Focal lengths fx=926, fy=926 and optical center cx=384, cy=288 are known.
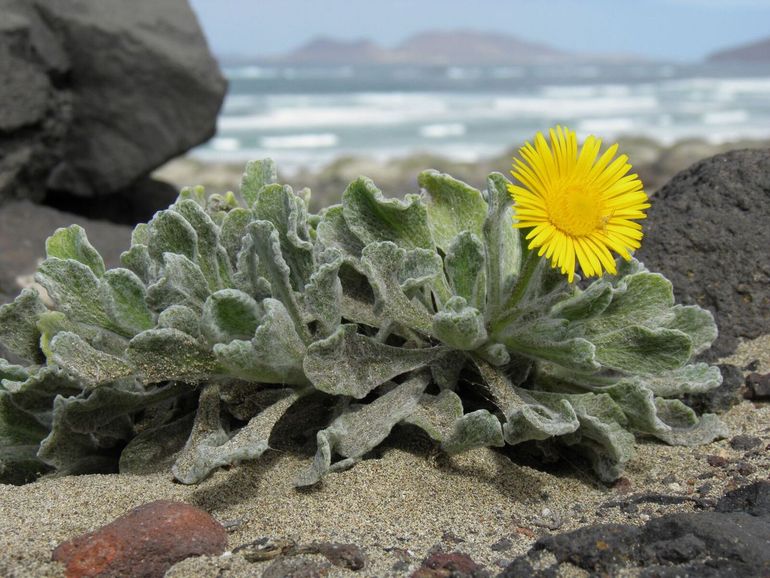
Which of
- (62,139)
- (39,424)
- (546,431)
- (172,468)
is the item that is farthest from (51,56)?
(546,431)

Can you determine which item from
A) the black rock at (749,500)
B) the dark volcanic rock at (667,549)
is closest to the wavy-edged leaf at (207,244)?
the dark volcanic rock at (667,549)

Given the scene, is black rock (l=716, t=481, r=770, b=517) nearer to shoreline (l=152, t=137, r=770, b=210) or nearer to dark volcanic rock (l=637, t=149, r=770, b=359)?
dark volcanic rock (l=637, t=149, r=770, b=359)

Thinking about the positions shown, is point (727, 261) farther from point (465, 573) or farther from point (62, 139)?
point (62, 139)

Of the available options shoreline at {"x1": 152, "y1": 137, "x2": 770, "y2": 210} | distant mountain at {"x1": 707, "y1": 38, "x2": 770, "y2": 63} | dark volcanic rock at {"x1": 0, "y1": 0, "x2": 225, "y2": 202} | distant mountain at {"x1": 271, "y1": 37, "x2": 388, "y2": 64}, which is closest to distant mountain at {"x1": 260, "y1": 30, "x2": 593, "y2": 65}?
distant mountain at {"x1": 271, "y1": 37, "x2": 388, "y2": 64}

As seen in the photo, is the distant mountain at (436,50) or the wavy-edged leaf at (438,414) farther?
the distant mountain at (436,50)

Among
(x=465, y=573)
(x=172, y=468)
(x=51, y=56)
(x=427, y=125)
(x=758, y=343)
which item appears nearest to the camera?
(x=465, y=573)

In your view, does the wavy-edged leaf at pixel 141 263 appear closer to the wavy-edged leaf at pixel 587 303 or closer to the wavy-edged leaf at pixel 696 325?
the wavy-edged leaf at pixel 587 303
